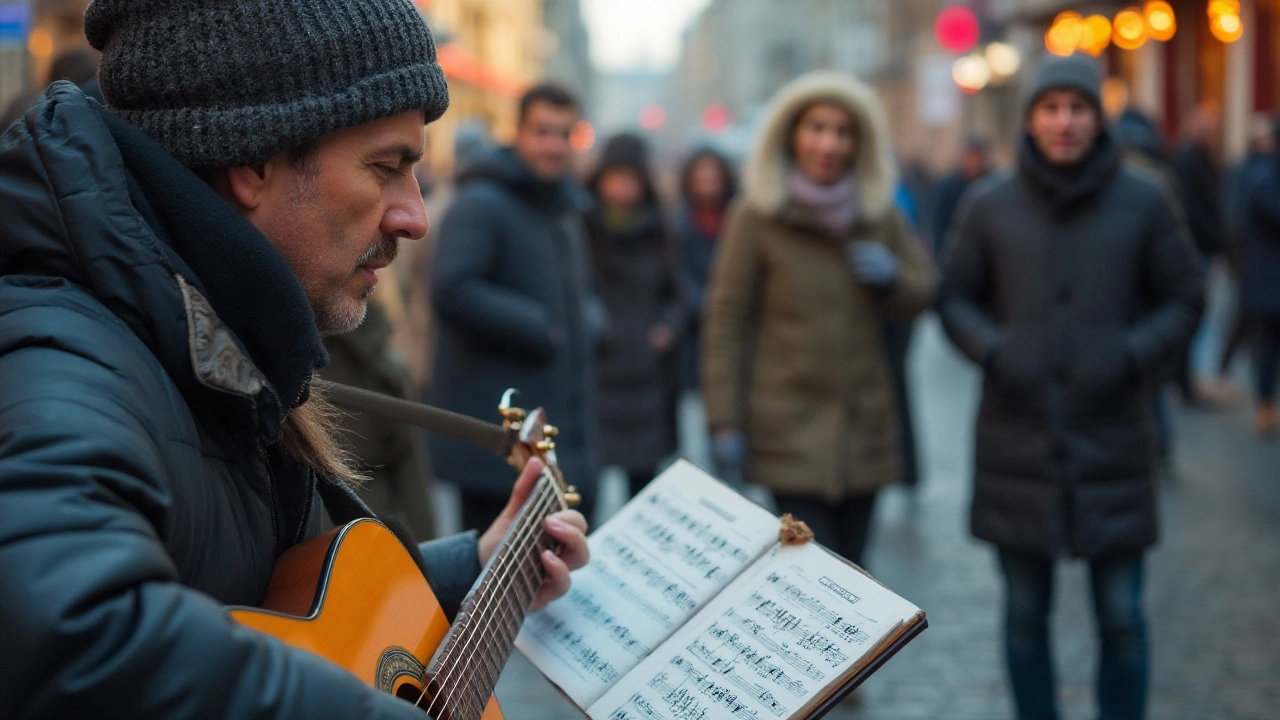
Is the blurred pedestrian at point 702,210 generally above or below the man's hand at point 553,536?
below

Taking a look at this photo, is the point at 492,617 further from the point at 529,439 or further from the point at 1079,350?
the point at 1079,350

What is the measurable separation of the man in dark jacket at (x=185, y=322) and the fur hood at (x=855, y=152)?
304cm

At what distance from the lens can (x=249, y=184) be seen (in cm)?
159

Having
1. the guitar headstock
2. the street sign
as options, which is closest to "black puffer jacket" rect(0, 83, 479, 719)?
the guitar headstock

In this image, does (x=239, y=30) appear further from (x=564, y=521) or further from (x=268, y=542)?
(x=564, y=521)

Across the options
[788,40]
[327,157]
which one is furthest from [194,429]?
[788,40]

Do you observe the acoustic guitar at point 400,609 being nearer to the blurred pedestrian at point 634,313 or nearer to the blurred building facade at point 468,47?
the blurred building facade at point 468,47

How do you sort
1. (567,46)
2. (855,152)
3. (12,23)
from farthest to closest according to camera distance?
1. (567,46)
2. (12,23)
3. (855,152)

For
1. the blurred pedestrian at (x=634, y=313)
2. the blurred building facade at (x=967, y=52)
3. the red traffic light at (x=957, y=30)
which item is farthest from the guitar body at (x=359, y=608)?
the red traffic light at (x=957, y=30)

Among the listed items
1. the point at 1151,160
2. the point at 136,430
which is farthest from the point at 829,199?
the point at 1151,160

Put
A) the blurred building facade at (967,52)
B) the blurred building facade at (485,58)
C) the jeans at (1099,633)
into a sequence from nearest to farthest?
the jeans at (1099,633), the blurred building facade at (967,52), the blurred building facade at (485,58)

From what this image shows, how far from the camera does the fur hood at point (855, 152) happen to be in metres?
4.70

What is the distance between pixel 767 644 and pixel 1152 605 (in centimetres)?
407

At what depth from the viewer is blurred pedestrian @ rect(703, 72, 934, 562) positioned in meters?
4.56
